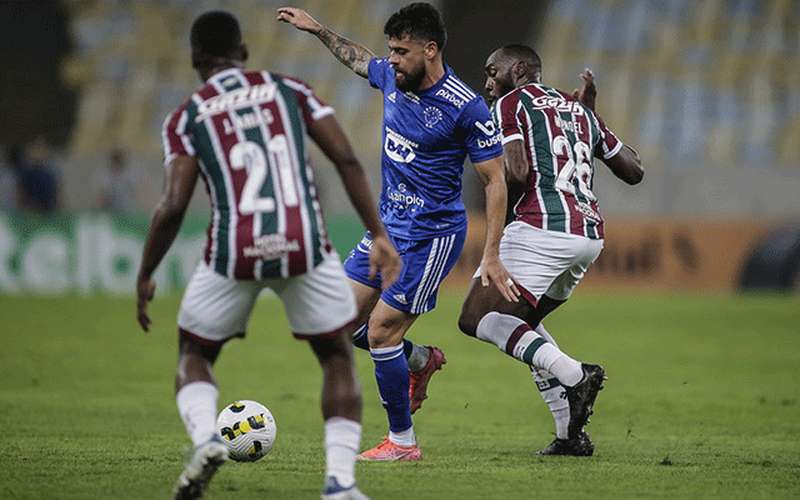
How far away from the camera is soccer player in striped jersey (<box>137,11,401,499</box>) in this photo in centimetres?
595

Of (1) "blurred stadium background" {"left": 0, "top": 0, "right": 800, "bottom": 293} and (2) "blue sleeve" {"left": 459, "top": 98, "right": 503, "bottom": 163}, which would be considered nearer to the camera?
(2) "blue sleeve" {"left": 459, "top": 98, "right": 503, "bottom": 163}

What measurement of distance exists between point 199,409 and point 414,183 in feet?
8.48

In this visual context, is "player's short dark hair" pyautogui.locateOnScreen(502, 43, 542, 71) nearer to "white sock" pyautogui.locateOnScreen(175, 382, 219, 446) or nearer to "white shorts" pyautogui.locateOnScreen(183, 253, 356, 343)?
"white shorts" pyautogui.locateOnScreen(183, 253, 356, 343)

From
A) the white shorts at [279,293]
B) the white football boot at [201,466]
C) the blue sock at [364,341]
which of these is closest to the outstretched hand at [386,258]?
the white shorts at [279,293]

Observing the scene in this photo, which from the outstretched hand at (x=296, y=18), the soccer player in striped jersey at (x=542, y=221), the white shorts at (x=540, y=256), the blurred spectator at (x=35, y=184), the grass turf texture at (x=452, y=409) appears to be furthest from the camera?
the blurred spectator at (x=35, y=184)

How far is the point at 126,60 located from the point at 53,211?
657 centimetres

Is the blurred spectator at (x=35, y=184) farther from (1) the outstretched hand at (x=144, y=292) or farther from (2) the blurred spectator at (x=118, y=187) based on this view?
(1) the outstretched hand at (x=144, y=292)

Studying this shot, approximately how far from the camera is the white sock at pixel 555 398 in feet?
27.8

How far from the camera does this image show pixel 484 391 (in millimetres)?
12328

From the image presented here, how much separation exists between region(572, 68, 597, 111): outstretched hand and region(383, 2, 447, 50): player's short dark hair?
1261 millimetres

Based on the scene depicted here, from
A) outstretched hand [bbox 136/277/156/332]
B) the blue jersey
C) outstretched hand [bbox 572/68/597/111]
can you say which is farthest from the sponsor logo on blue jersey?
outstretched hand [bbox 136/277/156/332]

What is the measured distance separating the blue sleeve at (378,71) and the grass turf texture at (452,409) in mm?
2252

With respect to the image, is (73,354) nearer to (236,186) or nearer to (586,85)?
(586,85)

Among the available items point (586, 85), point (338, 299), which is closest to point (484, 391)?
point (586, 85)
